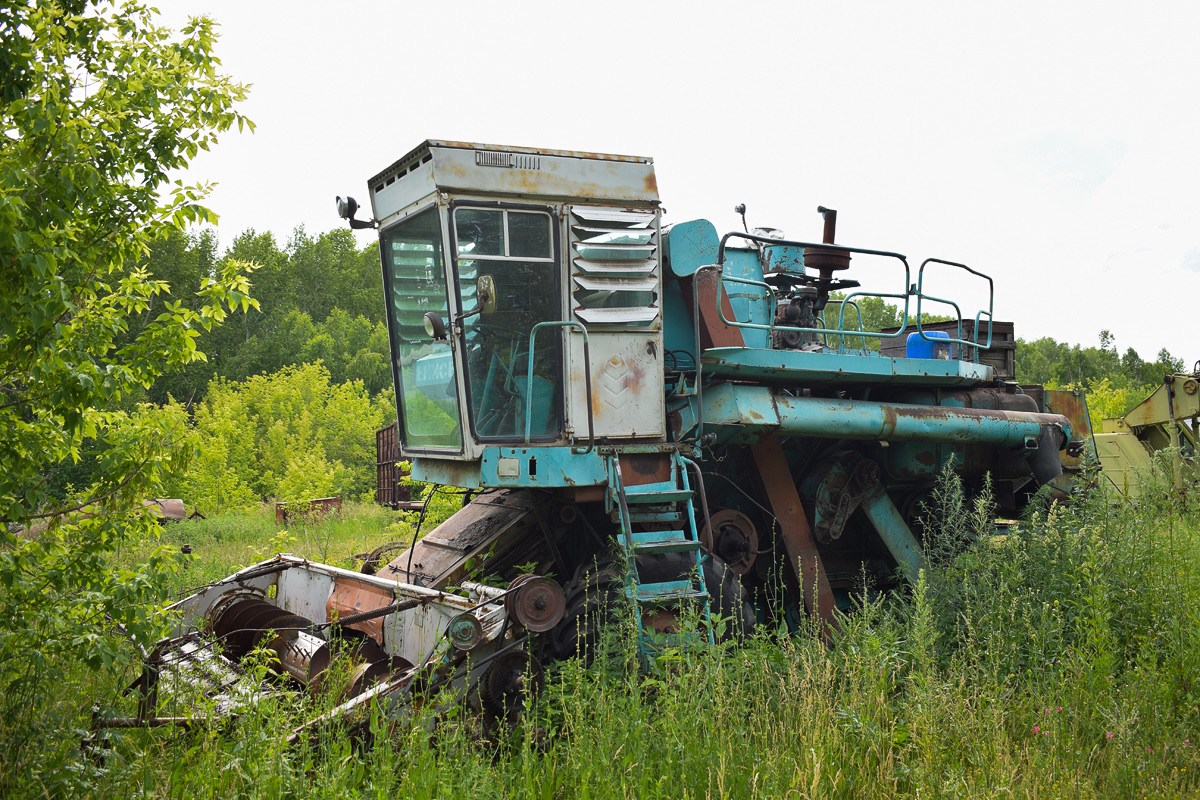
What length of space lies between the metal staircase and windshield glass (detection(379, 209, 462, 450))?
1237mm

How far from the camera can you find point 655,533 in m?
5.63

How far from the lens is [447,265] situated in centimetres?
569

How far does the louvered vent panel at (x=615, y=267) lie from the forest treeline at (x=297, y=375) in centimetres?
271

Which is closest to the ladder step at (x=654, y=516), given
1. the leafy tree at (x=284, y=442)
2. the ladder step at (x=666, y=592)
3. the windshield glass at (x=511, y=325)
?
the ladder step at (x=666, y=592)

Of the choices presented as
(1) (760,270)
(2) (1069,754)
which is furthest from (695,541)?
(1) (760,270)

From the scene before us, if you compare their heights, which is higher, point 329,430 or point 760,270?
point 760,270

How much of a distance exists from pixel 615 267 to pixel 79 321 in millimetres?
3387

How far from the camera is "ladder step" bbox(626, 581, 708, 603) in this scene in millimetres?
5273

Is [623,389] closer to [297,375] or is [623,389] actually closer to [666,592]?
[666,592]

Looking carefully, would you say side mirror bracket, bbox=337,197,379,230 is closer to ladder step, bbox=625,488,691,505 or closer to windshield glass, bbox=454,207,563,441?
windshield glass, bbox=454,207,563,441

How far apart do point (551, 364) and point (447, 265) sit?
Result: 0.98 meters

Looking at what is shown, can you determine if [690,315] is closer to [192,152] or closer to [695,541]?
[695,541]

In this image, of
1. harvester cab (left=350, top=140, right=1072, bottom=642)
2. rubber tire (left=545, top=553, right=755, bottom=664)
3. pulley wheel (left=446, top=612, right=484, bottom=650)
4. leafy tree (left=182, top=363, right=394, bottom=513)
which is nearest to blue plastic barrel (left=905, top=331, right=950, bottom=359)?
harvester cab (left=350, top=140, right=1072, bottom=642)

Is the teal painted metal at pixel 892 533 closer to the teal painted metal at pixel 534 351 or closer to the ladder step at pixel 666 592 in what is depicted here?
the ladder step at pixel 666 592
